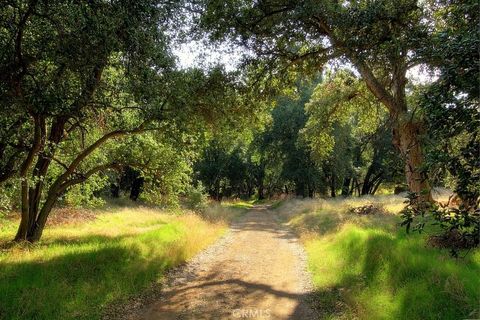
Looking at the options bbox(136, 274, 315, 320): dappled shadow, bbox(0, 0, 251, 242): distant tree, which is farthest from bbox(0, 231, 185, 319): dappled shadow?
bbox(0, 0, 251, 242): distant tree

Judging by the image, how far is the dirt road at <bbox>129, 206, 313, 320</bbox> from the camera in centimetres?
794

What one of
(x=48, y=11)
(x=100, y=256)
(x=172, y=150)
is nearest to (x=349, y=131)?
(x=172, y=150)

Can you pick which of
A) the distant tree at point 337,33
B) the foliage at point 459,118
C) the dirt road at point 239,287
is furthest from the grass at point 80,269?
the distant tree at point 337,33

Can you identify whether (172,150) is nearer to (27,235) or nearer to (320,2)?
(27,235)

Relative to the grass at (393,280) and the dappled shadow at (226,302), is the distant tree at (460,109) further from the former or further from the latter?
the dappled shadow at (226,302)

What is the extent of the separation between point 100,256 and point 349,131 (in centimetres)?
3171

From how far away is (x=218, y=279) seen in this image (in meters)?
10.6

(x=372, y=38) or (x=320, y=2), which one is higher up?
(x=320, y=2)

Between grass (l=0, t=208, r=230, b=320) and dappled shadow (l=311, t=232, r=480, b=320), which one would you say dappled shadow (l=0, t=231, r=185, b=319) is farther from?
dappled shadow (l=311, t=232, r=480, b=320)

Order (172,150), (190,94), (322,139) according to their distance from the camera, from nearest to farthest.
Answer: (190,94)
(172,150)
(322,139)

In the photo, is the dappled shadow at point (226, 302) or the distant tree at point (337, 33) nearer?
the dappled shadow at point (226, 302)

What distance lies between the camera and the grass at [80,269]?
732cm

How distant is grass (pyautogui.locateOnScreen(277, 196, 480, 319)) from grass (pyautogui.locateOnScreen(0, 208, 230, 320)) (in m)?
4.54

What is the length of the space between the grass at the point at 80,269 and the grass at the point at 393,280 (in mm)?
4545
